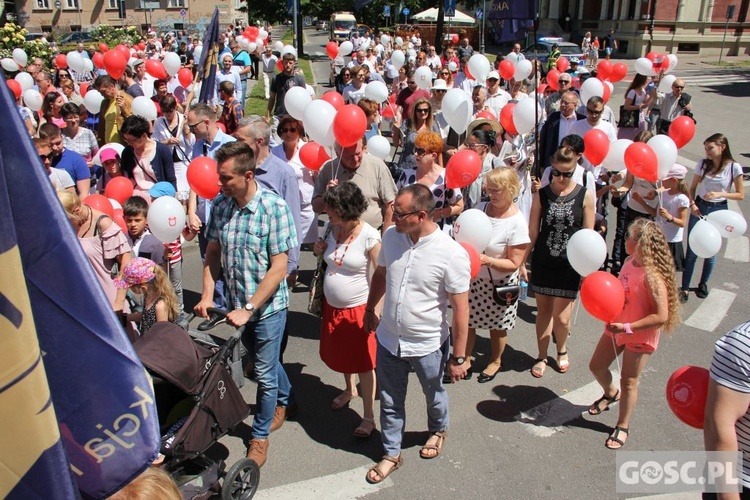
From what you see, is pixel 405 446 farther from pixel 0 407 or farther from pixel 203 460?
pixel 0 407

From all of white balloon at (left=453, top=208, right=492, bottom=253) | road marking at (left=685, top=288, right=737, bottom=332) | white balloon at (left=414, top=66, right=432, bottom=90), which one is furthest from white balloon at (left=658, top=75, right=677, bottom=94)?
white balloon at (left=453, top=208, right=492, bottom=253)

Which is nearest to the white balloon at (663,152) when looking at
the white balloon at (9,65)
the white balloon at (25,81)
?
the white balloon at (25,81)

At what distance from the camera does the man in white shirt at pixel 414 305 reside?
142 inches

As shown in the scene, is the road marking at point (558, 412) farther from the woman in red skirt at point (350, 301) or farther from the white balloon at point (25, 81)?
the white balloon at point (25, 81)

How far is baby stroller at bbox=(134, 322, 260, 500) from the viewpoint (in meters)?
3.20

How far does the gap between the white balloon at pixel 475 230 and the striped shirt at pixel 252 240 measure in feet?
4.23

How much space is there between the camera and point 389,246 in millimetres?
3758

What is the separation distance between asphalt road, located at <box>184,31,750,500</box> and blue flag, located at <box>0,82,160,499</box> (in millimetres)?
2614

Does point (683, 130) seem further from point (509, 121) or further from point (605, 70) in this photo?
point (605, 70)

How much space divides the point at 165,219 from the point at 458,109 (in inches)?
137

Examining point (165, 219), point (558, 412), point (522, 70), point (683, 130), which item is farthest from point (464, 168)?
point (522, 70)

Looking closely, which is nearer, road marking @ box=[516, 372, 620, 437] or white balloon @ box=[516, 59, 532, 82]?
road marking @ box=[516, 372, 620, 437]

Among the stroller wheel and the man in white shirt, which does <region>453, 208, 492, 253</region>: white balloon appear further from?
the stroller wheel

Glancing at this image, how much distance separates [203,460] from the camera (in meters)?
3.45
